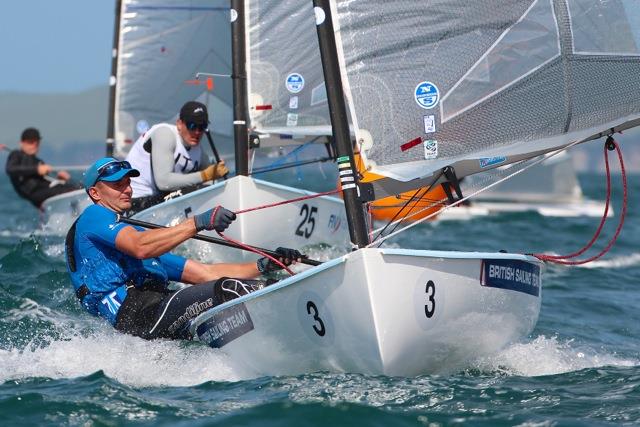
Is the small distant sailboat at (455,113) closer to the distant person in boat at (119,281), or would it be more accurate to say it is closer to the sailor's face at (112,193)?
the distant person in boat at (119,281)

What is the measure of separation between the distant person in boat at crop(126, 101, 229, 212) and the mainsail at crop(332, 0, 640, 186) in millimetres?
3541

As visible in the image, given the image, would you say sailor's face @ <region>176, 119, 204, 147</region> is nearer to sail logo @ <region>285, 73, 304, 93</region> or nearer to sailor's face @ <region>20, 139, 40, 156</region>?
sail logo @ <region>285, 73, 304, 93</region>

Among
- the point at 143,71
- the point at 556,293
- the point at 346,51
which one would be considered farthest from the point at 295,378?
the point at 143,71

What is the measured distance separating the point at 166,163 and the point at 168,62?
413cm

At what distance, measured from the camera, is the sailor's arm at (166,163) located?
28.0ft

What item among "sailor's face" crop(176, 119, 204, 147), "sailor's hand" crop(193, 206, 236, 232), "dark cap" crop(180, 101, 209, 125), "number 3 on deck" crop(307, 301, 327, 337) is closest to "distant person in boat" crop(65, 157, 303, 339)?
"sailor's hand" crop(193, 206, 236, 232)

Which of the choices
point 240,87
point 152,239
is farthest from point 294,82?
point 152,239

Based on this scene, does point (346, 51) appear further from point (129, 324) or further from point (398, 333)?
point (129, 324)

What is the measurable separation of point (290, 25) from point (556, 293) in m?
3.06

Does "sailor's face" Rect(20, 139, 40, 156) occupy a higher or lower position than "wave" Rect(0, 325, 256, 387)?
higher

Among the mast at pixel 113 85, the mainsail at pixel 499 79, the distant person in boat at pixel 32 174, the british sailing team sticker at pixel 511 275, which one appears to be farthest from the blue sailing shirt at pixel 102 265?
the mast at pixel 113 85

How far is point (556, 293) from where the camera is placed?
866cm

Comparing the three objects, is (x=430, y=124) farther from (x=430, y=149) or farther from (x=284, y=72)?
(x=284, y=72)

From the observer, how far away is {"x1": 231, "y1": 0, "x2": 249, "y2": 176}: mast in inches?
A: 344
